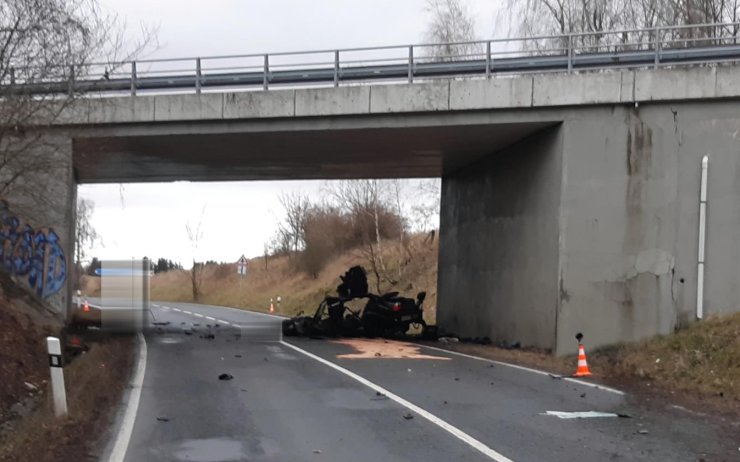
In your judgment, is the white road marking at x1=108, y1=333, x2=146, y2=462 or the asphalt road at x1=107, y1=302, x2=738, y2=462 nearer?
the white road marking at x1=108, y1=333, x2=146, y2=462

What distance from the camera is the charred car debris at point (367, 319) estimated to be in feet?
71.9

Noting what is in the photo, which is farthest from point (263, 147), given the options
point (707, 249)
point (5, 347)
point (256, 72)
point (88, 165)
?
point (707, 249)

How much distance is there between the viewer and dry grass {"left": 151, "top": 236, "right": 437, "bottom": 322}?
135ft

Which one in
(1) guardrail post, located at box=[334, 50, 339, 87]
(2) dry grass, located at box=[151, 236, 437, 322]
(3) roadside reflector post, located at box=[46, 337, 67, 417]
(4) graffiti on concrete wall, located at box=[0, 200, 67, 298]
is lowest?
(2) dry grass, located at box=[151, 236, 437, 322]

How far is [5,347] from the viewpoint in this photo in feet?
38.7

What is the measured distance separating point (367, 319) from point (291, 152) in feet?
17.5

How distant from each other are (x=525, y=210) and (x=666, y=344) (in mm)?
5025

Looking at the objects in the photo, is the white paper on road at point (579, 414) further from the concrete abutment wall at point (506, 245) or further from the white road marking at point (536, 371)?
the concrete abutment wall at point (506, 245)

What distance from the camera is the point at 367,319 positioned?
73.3ft

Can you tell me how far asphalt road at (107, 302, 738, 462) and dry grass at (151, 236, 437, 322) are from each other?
1922 cm

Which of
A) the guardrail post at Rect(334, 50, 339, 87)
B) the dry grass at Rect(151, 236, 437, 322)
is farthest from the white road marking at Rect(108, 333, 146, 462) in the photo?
the dry grass at Rect(151, 236, 437, 322)

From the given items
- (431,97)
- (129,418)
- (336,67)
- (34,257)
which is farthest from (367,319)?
(129,418)

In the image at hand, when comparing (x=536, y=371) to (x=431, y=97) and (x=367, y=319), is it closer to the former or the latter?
(x=431, y=97)

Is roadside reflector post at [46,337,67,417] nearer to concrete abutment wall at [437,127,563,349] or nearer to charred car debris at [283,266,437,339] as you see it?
concrete abutment wall at [437,127,563,349]
